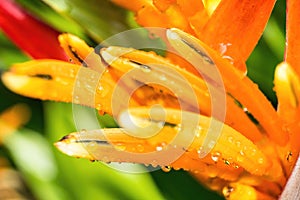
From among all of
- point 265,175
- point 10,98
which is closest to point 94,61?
point 265,175

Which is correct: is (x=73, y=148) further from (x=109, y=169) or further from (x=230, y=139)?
(x=109, y=169)

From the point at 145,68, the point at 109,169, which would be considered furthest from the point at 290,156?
the point at 109,169

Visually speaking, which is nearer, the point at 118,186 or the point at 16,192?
the point at 118,186

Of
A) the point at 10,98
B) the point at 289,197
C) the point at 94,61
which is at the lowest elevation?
the point at 289,197

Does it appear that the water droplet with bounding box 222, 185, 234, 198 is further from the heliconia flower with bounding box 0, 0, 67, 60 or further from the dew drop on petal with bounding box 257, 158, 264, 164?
the heliconia flower with bounding box 0, 0, 67, 60

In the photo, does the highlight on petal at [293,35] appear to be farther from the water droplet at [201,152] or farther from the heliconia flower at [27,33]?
the heliconia flower at [27,33]

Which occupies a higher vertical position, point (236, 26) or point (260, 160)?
point (236, 26)

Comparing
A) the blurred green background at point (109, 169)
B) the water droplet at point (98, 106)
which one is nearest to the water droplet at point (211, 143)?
the water droplet at point (98, 106)

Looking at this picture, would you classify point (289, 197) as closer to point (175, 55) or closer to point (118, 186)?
point (175, 55)
